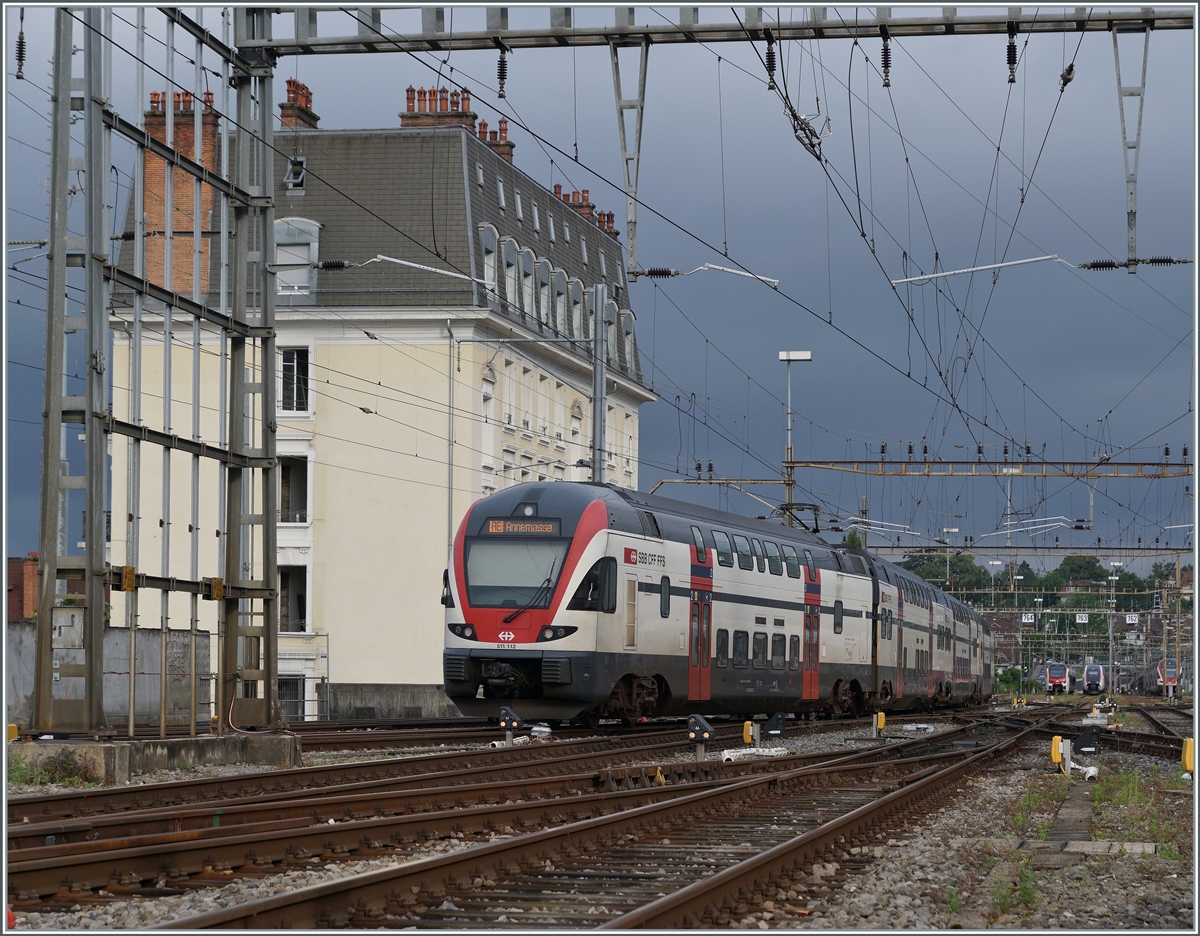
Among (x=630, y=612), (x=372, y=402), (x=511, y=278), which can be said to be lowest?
(x=630, y=612)

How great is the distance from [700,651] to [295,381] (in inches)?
822

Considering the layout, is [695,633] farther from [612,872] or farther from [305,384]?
[305,384]

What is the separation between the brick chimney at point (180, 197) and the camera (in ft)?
58.2

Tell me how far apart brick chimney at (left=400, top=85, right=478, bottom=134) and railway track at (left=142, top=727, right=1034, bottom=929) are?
111ft

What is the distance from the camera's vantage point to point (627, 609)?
23.3m

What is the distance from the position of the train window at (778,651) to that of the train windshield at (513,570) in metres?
7.75

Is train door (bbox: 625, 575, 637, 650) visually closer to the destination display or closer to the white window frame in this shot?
the destination display

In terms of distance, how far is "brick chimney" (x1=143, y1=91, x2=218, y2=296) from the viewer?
1773cm

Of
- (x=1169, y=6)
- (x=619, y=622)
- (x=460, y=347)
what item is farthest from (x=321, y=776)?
(x=460, y=347)

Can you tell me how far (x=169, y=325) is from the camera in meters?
16.7

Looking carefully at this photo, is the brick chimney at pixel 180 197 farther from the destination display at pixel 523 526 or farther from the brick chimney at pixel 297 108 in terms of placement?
the destination display at pixel 523 526

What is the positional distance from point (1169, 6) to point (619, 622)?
11.1 m

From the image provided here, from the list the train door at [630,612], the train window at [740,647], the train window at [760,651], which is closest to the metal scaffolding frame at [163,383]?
the train door at [630,612]

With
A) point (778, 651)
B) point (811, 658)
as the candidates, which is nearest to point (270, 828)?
point (778, 651)
